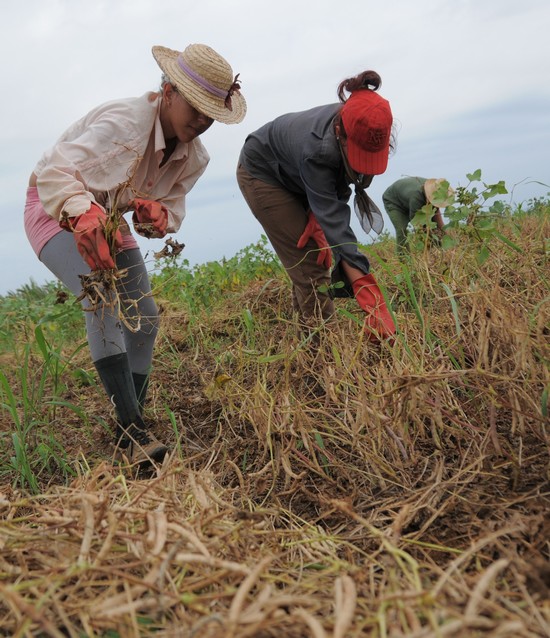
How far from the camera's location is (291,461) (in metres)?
1.83

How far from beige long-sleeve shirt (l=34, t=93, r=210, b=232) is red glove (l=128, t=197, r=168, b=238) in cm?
4

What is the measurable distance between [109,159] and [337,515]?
1382 mm

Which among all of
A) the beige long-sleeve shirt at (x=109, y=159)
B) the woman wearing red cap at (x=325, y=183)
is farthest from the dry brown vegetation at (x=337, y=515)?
the beige long-sleeve shirt at (x=109, y=159)

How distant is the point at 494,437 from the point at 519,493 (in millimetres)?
131

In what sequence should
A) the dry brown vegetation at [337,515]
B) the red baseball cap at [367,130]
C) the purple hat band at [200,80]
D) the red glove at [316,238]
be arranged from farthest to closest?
the red glove at [316,238]
the red baseball cap at [367,130]
the purple hat band at [200,80]
the dry brown vegetation at [337,515]

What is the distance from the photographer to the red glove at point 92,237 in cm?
181

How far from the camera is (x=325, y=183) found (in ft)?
8.21

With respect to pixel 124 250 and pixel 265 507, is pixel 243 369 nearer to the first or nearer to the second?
pixel 124 250

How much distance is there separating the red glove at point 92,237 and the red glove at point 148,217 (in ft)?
0.53

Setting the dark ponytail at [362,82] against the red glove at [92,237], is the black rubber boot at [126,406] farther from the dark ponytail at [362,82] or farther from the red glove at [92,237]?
the dark ponytail at [362,82]

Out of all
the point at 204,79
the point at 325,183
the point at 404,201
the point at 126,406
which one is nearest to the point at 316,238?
the point at 325,183

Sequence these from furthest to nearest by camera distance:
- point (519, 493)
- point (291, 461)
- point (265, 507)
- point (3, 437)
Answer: point (3, 437) → point (291, 461) → point (265, 507) → point (519, 493)

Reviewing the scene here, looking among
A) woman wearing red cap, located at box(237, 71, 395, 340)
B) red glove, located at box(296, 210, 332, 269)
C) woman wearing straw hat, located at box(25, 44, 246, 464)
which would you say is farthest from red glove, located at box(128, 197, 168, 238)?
red glove, located at box(296, 210, 332, 269)

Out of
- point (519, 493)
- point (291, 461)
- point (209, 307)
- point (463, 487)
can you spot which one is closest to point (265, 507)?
point (291, 461)
